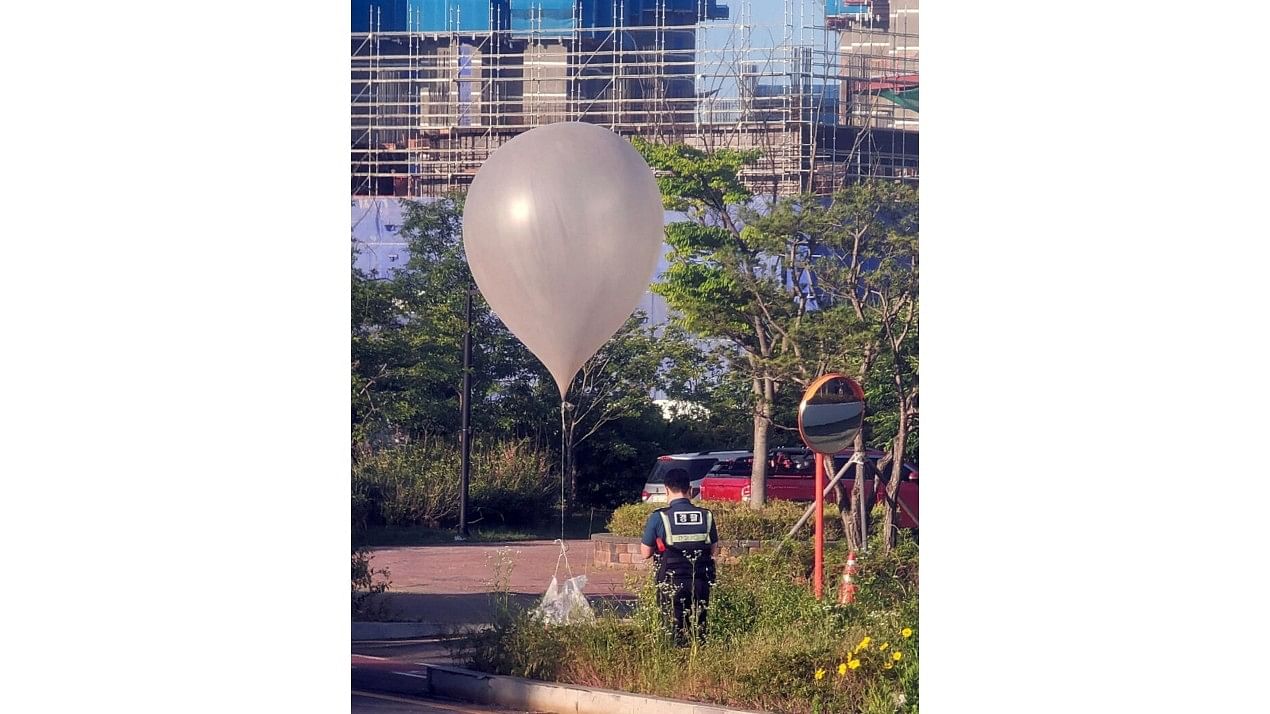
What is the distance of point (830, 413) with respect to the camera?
29.0ft

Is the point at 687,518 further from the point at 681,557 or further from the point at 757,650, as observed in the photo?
the point at 757,650

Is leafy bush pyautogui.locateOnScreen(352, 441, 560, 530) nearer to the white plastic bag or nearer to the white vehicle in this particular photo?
the white vehicle

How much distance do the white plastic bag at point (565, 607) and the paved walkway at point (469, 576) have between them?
2.22m

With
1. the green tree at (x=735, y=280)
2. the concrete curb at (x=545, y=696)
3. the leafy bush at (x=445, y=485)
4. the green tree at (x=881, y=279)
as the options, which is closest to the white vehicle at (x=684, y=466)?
the green tree at (x=735, y=280)

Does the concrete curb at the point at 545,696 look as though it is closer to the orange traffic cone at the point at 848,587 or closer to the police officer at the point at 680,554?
the police officer at the point at 680,554

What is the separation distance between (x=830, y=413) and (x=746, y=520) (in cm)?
478

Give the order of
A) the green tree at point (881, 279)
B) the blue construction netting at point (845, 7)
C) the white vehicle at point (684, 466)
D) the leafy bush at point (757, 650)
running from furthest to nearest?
the blue construction netting at point (845, 7), the white vehicle at point (684, 466), the green tree at point (881, 279), the leafy bush at point (757, 650)

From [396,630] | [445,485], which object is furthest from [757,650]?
[445,485]

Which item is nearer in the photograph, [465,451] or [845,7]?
[465,451]

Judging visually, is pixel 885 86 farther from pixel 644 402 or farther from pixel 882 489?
pixel 882 489

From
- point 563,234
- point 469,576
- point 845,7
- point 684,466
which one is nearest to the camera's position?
point 563,234

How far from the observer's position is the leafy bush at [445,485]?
16000 mm

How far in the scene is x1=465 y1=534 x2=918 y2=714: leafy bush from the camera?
300 inches
